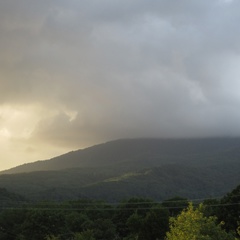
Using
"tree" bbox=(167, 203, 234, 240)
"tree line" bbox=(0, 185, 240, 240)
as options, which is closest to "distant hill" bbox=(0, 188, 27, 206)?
"tree line" bbox=(0, 185, 240, 240)

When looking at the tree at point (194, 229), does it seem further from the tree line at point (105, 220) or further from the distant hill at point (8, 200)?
the distant hill at point (8, 200)

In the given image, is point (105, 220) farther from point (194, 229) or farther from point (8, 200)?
point (194, 229)

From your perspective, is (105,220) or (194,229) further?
(105,220)

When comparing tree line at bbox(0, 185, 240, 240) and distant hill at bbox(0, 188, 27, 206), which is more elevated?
distant hill at bbox(0, 188, 27, 206)

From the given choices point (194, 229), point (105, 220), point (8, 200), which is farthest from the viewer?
point (8, 200)

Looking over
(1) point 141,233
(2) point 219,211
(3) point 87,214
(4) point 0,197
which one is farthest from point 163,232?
(4) point 0,197

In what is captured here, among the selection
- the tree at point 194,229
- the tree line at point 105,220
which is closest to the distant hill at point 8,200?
the tree line at point 105,220

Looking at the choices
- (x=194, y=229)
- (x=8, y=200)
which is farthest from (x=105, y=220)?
(x=194, y=229)

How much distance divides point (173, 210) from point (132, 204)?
9.95 m

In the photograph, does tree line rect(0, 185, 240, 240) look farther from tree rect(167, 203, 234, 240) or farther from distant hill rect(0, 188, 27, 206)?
distant hill rect(0, 188, 27, 206)

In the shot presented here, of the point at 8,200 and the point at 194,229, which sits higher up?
the point at 8,200

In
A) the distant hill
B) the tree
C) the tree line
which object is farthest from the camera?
the distant hill

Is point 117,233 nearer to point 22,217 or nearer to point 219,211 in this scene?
point 22,217

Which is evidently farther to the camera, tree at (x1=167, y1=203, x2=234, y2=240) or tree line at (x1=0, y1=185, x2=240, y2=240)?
tree line at (x1=0, y1=185, x2=240, y2=240)
